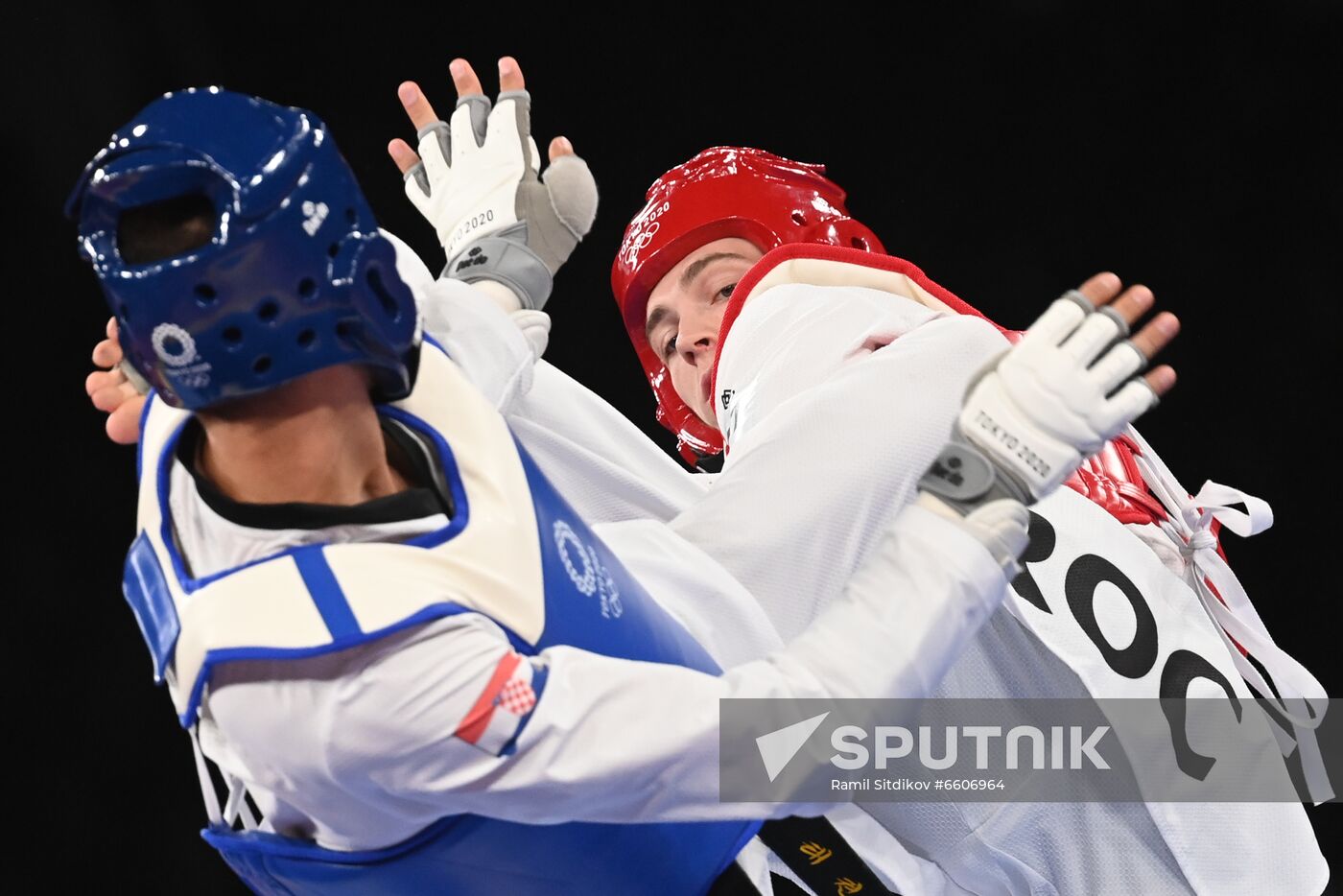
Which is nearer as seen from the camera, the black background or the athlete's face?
the athlete's face

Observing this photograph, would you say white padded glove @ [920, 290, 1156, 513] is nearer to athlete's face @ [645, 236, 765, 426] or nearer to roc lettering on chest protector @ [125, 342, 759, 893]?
roc lettering on chest protector @ [125, 342, 759, 893]

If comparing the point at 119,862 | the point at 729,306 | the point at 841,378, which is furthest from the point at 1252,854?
the point at 119,862

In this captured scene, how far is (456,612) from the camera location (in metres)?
1.22

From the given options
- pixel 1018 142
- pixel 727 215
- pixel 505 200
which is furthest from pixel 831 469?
pixel 1018 142

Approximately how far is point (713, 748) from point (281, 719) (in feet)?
1.16

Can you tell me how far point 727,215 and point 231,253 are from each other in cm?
146

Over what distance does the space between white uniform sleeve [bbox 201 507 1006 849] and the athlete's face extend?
4.07ft

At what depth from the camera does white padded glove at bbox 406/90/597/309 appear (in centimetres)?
177

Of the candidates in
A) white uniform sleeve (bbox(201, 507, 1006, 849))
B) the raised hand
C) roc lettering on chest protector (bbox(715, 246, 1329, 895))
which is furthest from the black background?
white uniform sleeve (bbox(201, 507, 1006, 849))

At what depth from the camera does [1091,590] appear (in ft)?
6.08

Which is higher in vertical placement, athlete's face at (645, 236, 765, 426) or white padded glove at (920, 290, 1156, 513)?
white padded glove at (920, 290, 1156, 513)

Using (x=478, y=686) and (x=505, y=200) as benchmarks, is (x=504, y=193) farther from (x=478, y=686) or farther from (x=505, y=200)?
(x=478, y=686)

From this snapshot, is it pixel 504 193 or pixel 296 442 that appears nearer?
pixel 296 442

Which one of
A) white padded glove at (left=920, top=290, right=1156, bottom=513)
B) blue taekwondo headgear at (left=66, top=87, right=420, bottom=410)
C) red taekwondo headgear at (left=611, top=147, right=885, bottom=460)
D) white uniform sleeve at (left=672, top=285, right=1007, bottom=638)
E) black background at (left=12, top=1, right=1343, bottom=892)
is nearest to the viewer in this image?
blue taekwondo headgear at (left=66, top=87, right=420, bottom=410)
